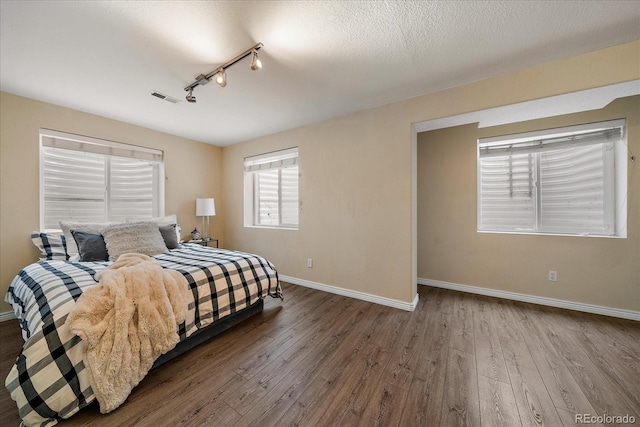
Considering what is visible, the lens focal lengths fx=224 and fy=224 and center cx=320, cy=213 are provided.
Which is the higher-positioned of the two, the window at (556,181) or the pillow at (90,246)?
the window at (556,181)

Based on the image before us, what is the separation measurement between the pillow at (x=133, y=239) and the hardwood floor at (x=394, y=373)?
989mm

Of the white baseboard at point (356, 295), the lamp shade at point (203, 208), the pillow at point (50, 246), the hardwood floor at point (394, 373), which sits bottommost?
the hardwood floor at point (394, 373)

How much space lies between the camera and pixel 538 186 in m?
2.86

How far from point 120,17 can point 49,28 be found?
0.58 meters

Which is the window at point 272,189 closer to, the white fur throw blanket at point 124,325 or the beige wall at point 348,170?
the beige wall at point 348,170

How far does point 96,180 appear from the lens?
3105 mm

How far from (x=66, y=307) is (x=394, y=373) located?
212 cm

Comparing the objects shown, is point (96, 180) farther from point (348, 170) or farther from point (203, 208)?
point (348, 170)

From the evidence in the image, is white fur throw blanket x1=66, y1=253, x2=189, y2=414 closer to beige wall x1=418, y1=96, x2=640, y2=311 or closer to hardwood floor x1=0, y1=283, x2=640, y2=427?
hardwood floor x1=0, y1=283, x2=640, y2=427

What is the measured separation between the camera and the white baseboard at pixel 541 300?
2315mm

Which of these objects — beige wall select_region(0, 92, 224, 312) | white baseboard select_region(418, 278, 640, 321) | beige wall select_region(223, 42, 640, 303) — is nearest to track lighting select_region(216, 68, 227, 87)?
beige wall select_region(223, 42, 640, 303)

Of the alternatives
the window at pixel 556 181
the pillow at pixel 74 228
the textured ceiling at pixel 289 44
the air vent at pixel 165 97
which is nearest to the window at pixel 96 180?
the pillow at pixel 74 228

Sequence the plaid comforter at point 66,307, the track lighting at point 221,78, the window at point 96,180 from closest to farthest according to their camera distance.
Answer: the plaid comforter at point 66,307, the track lighting at point 221,78, the window at point 96,180

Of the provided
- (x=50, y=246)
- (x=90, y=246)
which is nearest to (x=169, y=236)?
(x=90, y=246)
